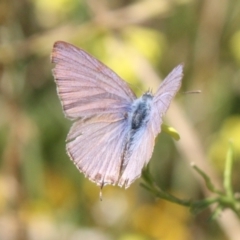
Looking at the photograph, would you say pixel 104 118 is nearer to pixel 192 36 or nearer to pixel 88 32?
pixel 88 32

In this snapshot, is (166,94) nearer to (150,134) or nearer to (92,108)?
(150,134)

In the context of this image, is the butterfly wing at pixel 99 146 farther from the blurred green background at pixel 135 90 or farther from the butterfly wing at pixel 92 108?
the blurred green background at pixel 135 90

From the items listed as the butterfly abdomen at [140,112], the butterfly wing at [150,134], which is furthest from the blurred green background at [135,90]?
the butterfly wing at [150,134]

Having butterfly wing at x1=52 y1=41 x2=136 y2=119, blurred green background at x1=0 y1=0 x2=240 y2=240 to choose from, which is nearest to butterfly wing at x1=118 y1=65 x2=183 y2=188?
butterfly wing at x1=52 y1=41 x2=136 y2=119

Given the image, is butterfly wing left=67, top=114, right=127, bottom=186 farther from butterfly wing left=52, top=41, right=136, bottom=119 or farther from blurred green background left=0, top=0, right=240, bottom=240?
blurred green background left=0, top=0, right=240, bottom=240

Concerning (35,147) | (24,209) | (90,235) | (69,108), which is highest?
(69,108)

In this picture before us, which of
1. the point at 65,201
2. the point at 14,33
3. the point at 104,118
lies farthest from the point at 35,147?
the point at 104,118

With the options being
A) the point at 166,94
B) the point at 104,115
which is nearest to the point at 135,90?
the point at 104,115
